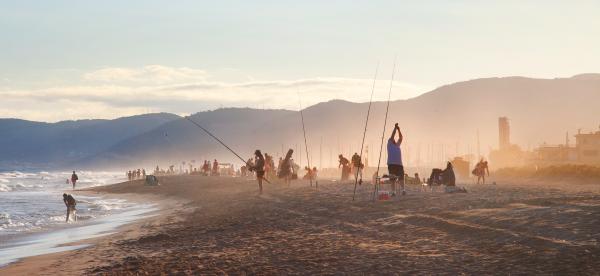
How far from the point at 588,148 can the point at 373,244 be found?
68.2m

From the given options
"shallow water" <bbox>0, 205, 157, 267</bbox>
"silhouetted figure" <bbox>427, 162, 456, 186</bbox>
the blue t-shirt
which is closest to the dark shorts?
the blue t-shirt

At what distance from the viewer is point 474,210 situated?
1415cm

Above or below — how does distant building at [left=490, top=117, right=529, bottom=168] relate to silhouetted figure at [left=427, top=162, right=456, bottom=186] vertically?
above

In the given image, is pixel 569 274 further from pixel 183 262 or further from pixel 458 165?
pixel 458 165

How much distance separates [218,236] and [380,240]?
418cm

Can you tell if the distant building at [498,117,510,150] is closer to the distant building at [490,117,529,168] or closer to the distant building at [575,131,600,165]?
the distant building at [490,117,529,168]

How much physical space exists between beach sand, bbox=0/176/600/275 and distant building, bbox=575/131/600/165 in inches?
2399

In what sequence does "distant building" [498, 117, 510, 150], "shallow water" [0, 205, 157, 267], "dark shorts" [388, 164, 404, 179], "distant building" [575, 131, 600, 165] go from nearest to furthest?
"shallow water" [0, 205, 157, 267]
"dark shorts" [388, 164, 404, 179]
"distant building" [575, 131, 600, 165]
"distant building" [498, 117, 510, 150]

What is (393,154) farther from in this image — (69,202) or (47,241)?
(69,202)

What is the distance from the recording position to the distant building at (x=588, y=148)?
7125 cm

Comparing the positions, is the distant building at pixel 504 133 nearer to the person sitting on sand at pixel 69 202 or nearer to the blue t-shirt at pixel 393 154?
the person sitting on sand at pixel 69 202

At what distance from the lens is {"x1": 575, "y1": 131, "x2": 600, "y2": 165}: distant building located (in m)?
71.2

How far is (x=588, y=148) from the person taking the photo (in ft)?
236

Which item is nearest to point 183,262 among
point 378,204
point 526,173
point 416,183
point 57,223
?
point 378,204
